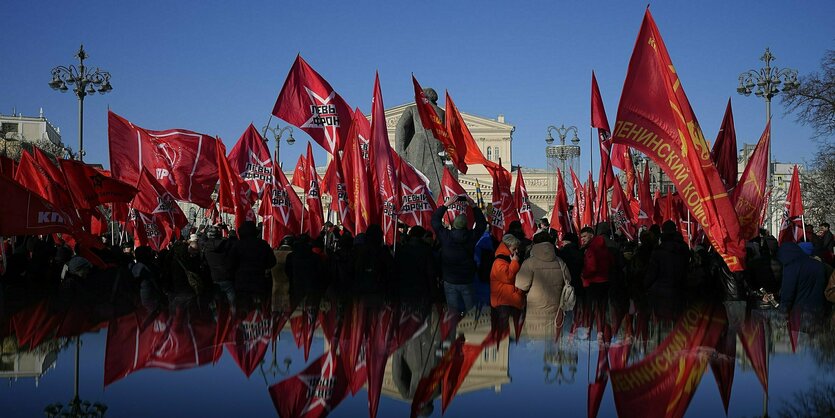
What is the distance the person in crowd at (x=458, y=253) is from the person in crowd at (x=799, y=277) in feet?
9.97

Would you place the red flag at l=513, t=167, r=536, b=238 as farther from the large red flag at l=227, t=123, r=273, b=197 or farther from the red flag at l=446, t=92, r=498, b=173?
the large red flag at l=227, t=123, r=273, b=197

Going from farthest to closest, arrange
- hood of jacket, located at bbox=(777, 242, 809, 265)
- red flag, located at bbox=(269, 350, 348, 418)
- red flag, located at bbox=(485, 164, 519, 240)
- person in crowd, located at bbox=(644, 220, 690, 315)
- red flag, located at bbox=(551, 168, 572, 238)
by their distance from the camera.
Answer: red flag, located at bbox=(551, 168, 572, 238) < red flag, located at bbox=(485, 164, 519, 240) < person in crowd, located at bbox=(644, 220, 690, 315) < hood of jacket, located at bbox=(777, 242, 809, 265) < red flag, located at bbox=(269, 350, 348, 418)

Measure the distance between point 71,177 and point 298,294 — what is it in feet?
13.2

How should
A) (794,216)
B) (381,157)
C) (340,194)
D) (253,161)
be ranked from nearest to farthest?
(381,157) → (340,194) → (794,216) → (253,161)

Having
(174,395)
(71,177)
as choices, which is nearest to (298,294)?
(71,177)

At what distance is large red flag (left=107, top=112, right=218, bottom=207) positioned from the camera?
18.7 metres

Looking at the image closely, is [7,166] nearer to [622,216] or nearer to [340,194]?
[340,194]

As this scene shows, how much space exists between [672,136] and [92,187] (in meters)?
8.71

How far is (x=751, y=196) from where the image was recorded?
14.6 meters

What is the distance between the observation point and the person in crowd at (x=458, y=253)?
10836mm

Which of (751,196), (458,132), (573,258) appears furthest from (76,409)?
(458,132)

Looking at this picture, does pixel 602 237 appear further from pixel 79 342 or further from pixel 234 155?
pixel 234 155

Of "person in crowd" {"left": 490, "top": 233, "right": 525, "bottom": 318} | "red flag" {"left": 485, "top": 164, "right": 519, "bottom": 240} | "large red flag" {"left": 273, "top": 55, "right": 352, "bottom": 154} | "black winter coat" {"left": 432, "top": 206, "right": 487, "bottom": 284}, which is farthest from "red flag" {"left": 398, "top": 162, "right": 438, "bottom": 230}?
"person in crowd" {"left": 490, "top": 233, "right": 525, "bottom": 318}

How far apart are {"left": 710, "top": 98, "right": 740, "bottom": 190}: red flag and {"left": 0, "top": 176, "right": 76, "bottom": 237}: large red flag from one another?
10.5m
